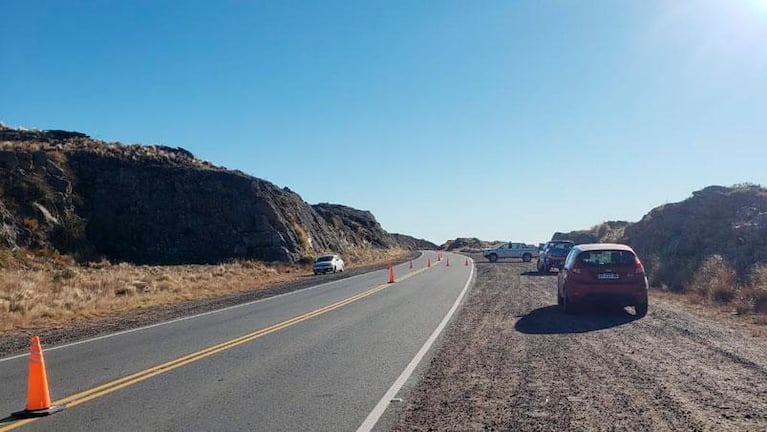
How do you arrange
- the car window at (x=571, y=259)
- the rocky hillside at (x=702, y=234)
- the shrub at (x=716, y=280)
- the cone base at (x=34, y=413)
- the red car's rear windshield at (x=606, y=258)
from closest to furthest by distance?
the cone base at (x=34, y=413) < the red car's rear windshield at (x=606, y=258) < the car window at (x=571, y=259) < the shrub at (x=716, y=280) < the rocky hillside at (x=702, y=234)

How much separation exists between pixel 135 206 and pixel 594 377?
43167 millimetres

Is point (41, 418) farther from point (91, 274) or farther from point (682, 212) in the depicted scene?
point (682, 212)

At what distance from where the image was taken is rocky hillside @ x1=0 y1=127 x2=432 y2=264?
4000 cm

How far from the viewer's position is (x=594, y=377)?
27.4ft

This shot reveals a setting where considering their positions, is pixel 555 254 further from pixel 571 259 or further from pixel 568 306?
pixel 568 306

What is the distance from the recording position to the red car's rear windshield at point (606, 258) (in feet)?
48.5

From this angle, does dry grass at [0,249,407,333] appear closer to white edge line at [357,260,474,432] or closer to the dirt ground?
white edge line at [357,260,474,432]

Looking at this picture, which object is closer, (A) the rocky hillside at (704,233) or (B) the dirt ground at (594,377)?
(B) the dirt ground at (594,377)

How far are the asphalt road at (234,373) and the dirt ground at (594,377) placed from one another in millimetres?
761

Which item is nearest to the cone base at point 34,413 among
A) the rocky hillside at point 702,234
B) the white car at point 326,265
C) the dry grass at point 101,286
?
the dry grass at point 101,286

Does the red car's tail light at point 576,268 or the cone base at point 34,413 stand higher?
the red car's tail light at point 576,268

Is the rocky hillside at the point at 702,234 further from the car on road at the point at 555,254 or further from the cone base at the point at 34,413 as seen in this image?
the cone base at the point at 34,413

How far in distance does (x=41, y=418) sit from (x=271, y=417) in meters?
2.51

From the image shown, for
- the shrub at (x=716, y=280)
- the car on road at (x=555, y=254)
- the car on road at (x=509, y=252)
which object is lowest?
the shrub at (x=716, y=280)
